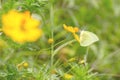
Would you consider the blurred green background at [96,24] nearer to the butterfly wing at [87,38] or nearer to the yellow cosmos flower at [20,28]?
the butterfly wing at [87,38]

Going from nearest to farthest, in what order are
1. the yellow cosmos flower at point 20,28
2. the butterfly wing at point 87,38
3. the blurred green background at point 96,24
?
1. the yellow cosmos flower at point 20,28
2. the butterfly wing at point 87,38
3. the blurred green background at point 96,24

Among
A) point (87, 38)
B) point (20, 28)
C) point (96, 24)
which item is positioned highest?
point (20, 28)

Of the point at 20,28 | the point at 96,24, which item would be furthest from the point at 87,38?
the point at 96,24

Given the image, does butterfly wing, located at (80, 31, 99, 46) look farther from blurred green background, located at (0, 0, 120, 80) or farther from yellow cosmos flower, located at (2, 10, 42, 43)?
blurred green background, located at (0, 0, 120, 80)

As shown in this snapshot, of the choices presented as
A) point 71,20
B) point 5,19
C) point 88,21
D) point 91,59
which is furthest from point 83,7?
point 5,19

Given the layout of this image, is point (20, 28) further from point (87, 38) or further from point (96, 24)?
point (96, 24)

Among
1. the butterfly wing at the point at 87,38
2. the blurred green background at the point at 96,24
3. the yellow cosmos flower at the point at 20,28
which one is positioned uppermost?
the yellow cosmos flower at the point at 20,28

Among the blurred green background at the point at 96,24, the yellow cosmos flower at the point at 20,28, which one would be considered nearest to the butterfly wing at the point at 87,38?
the yellow cosmos flower at the point at 20,28

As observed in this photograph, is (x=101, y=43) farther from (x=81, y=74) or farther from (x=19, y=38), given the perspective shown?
(x=19, y=38)
